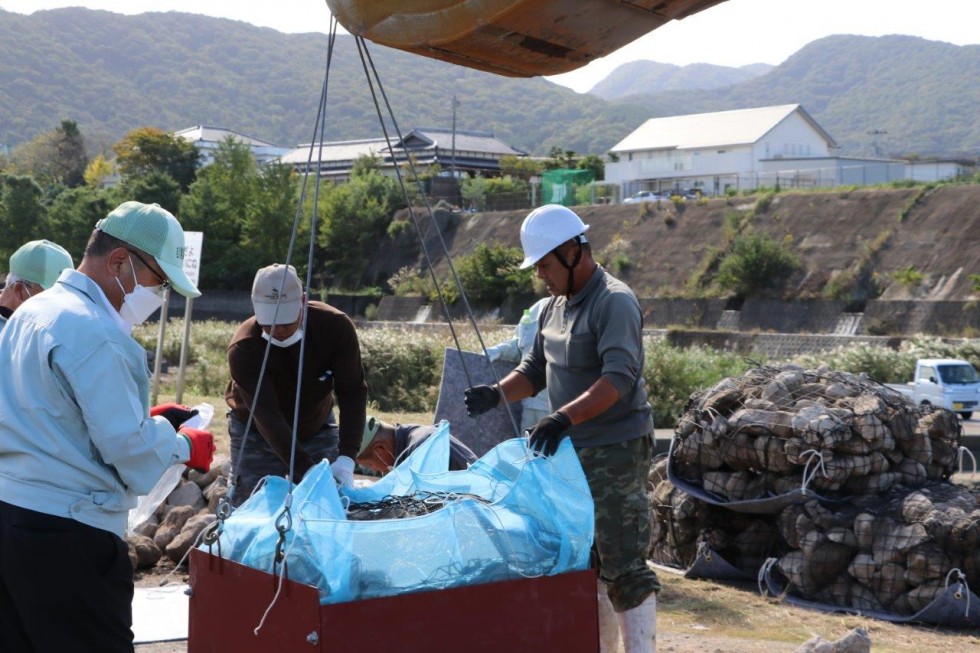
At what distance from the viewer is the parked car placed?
46894 millimetres

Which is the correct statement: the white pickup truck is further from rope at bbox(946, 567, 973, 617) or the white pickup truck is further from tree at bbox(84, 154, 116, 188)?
tree at bbox(84, 154, 116, 188)

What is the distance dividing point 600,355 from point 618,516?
0.58m

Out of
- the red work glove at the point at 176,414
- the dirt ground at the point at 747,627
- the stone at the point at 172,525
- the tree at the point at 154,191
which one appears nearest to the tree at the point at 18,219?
the tree at the point at 154,191

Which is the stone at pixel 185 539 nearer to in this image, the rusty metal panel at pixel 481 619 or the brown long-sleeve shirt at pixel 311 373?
the brown long-sleeve shirt at pixel 311 373

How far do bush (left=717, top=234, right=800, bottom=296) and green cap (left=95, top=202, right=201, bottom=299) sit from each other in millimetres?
35066

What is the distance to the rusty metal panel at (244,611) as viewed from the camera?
2777 millimetres

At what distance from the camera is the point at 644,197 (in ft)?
163

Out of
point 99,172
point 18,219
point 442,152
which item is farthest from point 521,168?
point 99,172

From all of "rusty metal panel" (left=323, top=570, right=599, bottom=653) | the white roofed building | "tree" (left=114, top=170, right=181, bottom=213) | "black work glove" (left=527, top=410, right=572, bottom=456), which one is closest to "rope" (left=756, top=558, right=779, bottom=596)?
"black work glove" (left=527, top=410, right=572, bottom=456)

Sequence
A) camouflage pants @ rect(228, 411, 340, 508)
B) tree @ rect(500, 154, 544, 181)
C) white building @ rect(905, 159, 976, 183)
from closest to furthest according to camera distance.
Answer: camouflage pants @ rect(228, 411, 340, 508) < white building @ rect(905, 159, 976, 183) < tree @ rect(500, 154, 544, 181)

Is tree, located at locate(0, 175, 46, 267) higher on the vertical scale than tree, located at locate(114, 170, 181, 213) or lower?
lower

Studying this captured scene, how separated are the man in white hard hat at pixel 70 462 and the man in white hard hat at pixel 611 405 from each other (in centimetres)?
158

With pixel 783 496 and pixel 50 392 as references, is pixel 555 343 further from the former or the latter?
pixel 783 496

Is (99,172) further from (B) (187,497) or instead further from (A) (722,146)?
(B) (187,497)
